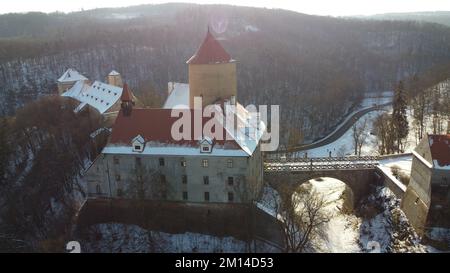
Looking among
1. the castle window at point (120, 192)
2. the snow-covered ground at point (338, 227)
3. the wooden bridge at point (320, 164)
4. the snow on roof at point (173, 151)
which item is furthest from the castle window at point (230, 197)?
the castle window at point (120, 192)

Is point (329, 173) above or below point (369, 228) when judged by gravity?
above

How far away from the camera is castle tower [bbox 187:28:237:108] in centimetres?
3653

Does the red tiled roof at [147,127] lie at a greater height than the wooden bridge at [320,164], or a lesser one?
greater

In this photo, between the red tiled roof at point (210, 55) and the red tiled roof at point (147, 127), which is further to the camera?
the red tiled roof at point (210, 55)

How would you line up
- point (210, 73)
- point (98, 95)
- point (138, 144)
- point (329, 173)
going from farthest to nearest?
point (98, 95) → point (329, 173) → point (210, 73) → point (138, 144)

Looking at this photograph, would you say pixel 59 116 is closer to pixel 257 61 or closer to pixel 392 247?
pixel 392 247

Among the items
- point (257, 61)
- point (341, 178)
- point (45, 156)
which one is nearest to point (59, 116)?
point (45, 156)

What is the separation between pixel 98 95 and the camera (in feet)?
182

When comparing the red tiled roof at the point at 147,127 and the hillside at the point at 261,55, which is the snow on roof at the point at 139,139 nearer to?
the red tiled roof at the point at 147,127

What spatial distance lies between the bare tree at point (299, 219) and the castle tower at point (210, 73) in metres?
10.2

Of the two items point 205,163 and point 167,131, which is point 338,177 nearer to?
point 205,163

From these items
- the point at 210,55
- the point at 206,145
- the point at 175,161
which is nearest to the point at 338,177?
the point at 206,145

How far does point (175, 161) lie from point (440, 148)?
63.1ft

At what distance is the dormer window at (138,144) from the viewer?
106ft
